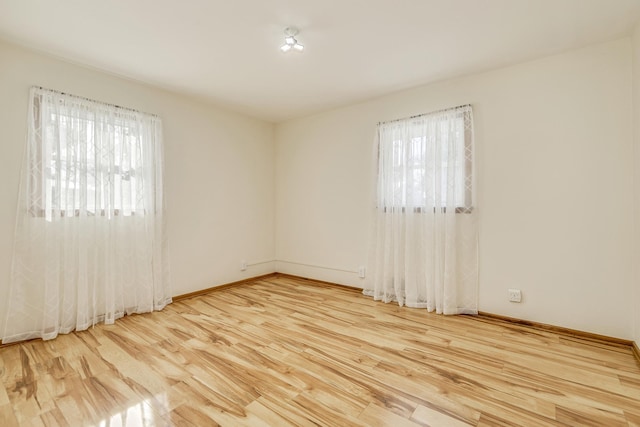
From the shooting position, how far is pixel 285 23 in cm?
224

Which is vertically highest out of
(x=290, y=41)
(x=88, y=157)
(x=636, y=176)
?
(x=290, y=41)

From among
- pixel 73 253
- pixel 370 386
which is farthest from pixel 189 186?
pixel 370 386

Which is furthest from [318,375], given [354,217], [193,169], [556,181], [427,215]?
[193,169]

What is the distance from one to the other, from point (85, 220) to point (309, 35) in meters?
2.63

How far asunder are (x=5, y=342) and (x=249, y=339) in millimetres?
1955

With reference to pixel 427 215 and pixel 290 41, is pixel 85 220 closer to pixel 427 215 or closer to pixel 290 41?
pixel 290 41

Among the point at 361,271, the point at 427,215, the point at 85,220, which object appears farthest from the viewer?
the point at 361,271

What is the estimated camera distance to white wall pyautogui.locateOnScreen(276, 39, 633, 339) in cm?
244

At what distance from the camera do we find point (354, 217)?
403cm

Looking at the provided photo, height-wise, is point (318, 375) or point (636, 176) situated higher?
point (636, 176)

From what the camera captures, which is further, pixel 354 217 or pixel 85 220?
pixel 354 217

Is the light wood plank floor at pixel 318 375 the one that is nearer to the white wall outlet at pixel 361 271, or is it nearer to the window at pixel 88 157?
the white wall outlet at pixel 361 271

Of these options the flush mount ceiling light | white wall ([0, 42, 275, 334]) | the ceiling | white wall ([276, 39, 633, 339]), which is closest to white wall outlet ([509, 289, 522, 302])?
white wall ([276, 39, 633, 339])

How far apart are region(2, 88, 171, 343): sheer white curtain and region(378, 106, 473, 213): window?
2644mm
